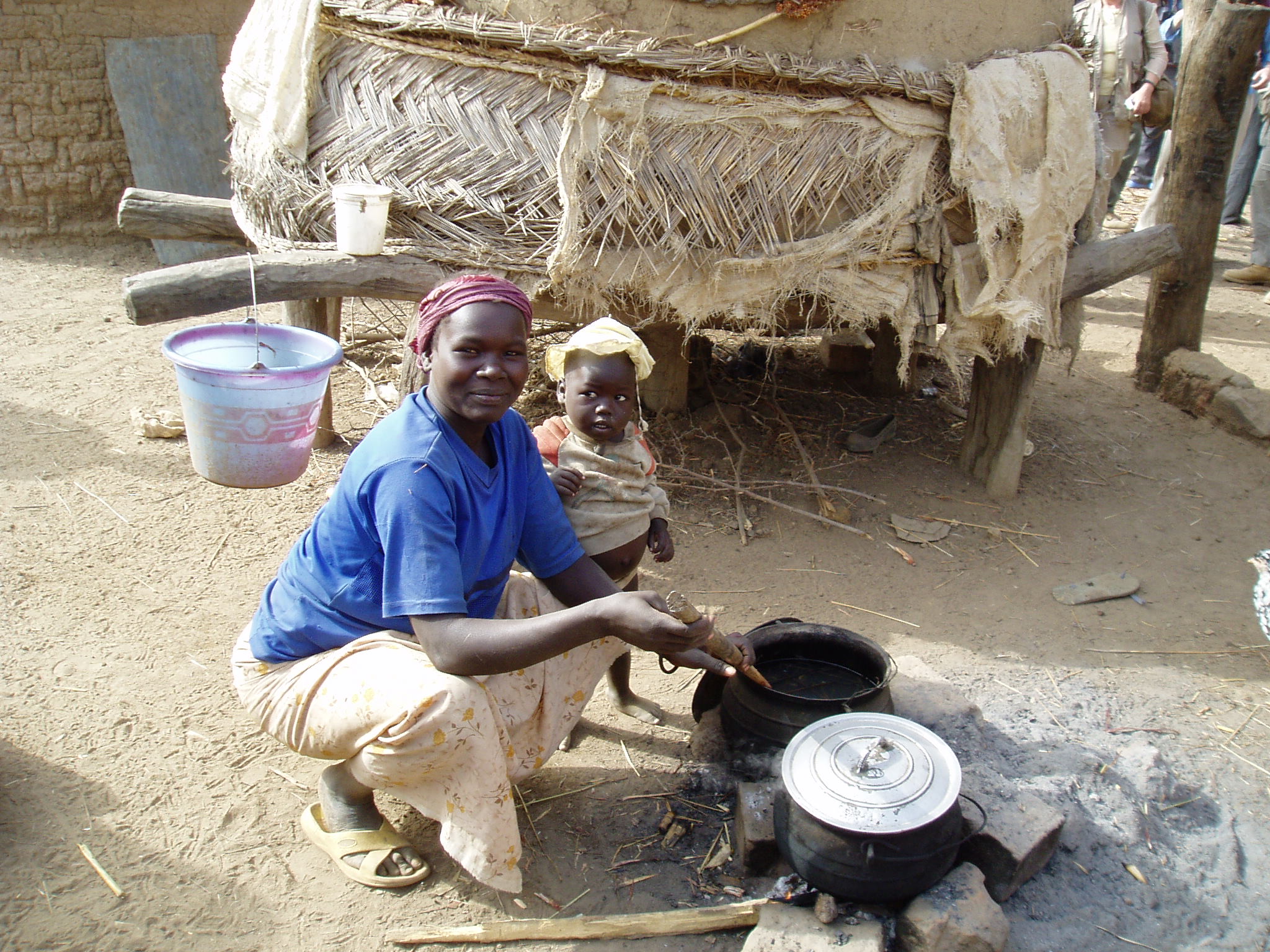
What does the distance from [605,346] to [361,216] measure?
1202 millimetres

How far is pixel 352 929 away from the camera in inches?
85.0

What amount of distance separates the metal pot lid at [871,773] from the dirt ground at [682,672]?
17.1 inches

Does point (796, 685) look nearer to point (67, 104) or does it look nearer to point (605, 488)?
point (605, 488)

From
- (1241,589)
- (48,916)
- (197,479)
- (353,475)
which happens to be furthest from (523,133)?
(1241,589)

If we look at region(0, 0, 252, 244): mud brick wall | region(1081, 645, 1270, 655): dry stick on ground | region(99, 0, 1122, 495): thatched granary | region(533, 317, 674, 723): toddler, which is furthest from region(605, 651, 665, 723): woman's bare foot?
region(0, 0, 252, 244): mud brick wall

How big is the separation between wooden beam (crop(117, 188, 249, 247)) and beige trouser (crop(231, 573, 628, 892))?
92.3 inches

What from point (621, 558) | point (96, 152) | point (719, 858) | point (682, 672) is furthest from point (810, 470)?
point (96, 152)

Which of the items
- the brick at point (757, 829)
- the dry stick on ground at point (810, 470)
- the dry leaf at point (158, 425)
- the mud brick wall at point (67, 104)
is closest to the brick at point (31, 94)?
the mud brick wall at point (67, 104)

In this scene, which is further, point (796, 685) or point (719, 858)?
point (796, 685)

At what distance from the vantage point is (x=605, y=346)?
252 cm

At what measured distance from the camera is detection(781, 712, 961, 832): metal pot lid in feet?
6.52

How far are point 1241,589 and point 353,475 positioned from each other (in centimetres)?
345

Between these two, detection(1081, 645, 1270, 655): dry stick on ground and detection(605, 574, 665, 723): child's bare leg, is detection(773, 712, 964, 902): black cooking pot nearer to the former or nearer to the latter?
detection(605, 574, 665, 723): child's bare leg

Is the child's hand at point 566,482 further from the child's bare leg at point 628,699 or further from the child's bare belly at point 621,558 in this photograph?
the child's bare leg at point 628,699
